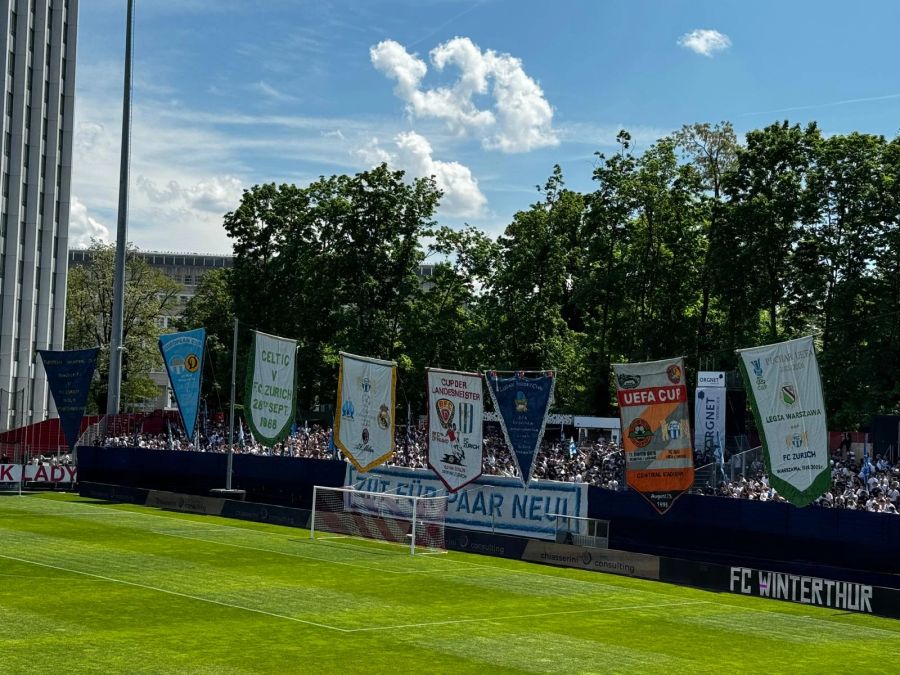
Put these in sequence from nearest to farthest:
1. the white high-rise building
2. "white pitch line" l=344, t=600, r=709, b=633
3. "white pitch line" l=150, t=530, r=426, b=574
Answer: "white pitch line" l=344, t=600, r=709, b=633
"white pitch line" l=150, t=530, r=426, b=574
the white high-rise building

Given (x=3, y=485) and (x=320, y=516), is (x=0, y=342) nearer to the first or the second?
(x=3, y=485)

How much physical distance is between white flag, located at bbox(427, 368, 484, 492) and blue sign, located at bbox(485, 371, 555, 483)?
74cm

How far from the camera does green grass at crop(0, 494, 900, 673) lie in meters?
18.5

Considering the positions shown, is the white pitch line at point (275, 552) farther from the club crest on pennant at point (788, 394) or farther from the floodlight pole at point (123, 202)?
the floodlight pole at point (123, 202)

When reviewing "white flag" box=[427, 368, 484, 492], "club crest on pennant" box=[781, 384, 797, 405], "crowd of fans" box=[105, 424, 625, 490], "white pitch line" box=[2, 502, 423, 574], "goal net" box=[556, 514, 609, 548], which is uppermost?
"club crest on pennant" box=[781, 384, 797, 405]

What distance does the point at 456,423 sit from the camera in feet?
123

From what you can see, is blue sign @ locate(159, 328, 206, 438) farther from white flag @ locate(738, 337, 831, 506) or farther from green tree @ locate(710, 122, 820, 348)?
green tree @ locate(710, 122, 820, 348)

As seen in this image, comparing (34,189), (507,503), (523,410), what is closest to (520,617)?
(523,410)

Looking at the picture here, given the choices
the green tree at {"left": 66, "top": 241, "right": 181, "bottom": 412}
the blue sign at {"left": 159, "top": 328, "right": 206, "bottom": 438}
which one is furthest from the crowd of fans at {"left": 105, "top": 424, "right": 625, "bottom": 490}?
the green tree at {"left": 66, "top": 241, "right": 181, "bottom": 412}

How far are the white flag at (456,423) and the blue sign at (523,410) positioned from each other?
74cm

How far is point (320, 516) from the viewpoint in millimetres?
40156

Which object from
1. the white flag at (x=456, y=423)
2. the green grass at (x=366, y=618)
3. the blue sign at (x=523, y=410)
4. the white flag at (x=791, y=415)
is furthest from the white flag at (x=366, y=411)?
the white flag at (x=791, y=415)

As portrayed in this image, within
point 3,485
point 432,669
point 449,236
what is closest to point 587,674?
point 432,669

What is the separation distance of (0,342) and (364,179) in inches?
1148
